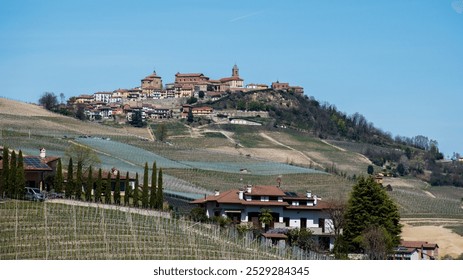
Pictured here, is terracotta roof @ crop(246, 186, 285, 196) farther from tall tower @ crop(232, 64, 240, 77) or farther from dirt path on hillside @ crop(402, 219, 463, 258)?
tall tower @ crop(232, 64, 240, 77)

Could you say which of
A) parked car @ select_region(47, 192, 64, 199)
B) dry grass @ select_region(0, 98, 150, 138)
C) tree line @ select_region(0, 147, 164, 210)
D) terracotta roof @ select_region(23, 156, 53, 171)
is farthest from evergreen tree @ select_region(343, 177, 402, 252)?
dry grass @ select_region(0, 98, 150, 138)

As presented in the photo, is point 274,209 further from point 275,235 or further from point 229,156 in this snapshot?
point 229,156

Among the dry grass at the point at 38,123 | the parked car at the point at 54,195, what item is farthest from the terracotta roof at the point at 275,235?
the dry grass at the point at 38,123

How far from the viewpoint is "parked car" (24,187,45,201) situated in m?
24.3

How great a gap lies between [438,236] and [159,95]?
250 ft

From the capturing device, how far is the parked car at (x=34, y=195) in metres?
24.3

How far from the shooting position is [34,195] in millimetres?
24859

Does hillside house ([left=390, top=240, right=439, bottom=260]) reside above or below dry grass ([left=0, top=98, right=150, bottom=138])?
below

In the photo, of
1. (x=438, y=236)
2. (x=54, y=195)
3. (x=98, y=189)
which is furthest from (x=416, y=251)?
(x=54, y=195)

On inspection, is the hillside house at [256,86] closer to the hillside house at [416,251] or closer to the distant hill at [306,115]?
the distant hill at [306,115]

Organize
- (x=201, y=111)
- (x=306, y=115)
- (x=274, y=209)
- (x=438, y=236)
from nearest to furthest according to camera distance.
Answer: (x=274, y=209)
(x=438, y=236)
(x=201, y=111)
(x=306, y=115)

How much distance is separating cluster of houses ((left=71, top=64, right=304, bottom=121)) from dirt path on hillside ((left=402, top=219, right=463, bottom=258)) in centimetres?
5541
